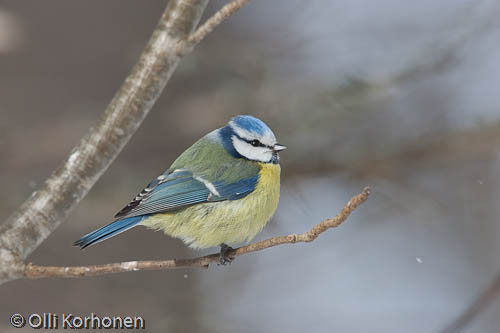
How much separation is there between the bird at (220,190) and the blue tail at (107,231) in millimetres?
53

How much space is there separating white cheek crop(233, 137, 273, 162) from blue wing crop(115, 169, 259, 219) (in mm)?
82

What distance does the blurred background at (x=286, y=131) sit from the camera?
3779 mm

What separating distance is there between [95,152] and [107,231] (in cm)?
29

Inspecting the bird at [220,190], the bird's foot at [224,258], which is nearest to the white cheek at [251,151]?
the bird at [220,190]

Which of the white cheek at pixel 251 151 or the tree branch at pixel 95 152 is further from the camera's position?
the white cheek at pixel 251 151

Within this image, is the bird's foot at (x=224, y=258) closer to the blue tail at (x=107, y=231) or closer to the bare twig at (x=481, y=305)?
the blue tail at (x=107, y=231)

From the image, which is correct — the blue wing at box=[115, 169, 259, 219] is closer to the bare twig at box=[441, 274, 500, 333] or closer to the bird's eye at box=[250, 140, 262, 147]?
the bird's eye at box=[250, 140, 262, 147]

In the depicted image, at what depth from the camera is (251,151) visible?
2.49 metres

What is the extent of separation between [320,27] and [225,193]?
2.50 m

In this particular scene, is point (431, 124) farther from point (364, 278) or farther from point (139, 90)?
point (139, 90)

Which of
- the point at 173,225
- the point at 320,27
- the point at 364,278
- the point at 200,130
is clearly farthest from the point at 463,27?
the point at 173,225

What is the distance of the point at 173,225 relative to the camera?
2.37m

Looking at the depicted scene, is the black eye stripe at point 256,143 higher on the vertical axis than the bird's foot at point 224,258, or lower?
higher

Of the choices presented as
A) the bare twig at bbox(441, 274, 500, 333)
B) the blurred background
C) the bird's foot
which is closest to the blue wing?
the bird's foot
